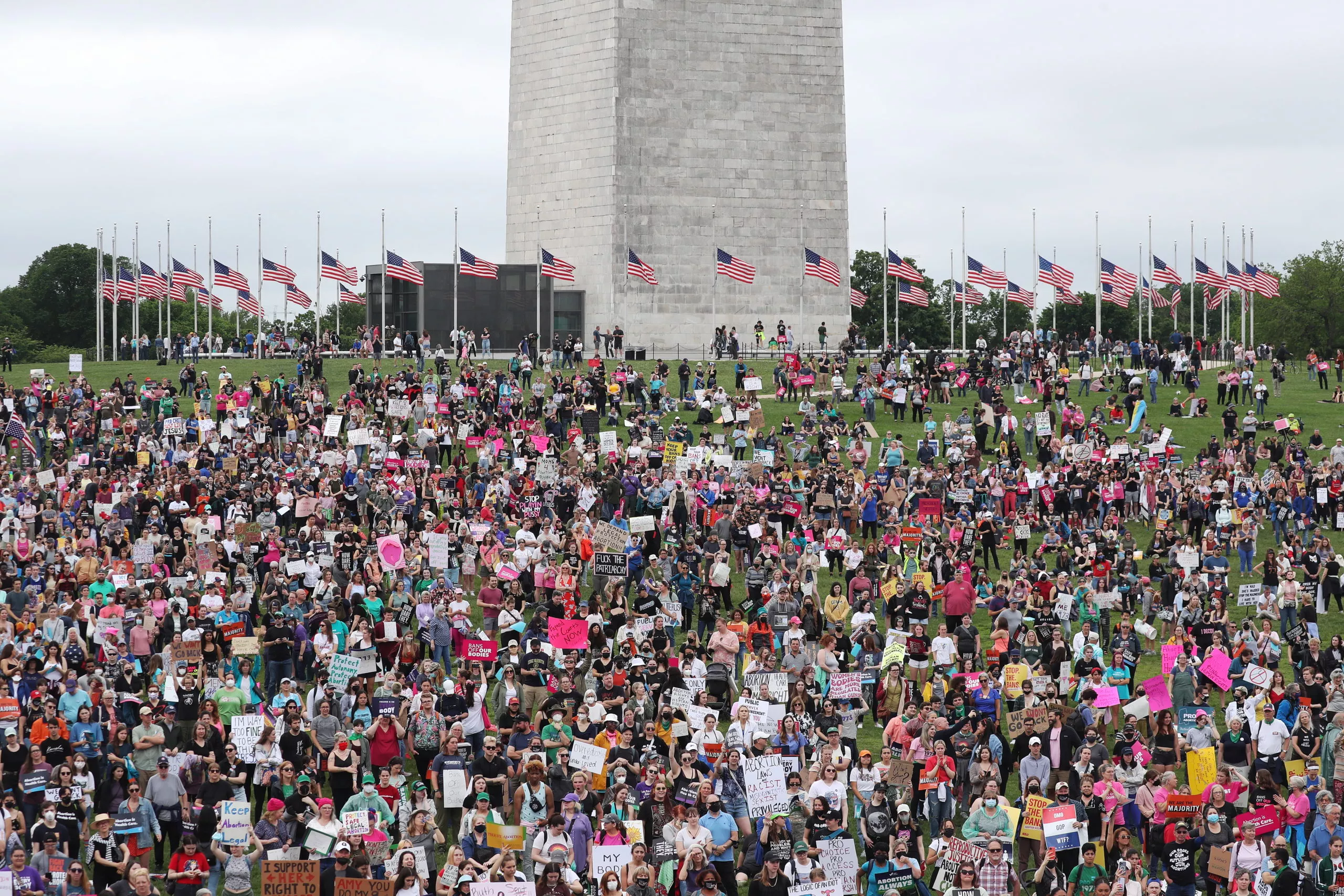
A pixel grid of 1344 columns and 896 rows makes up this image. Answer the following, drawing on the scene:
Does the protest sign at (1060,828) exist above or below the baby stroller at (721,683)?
below

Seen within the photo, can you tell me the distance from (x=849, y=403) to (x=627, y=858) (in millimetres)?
35881

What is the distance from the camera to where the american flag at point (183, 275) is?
62531mm

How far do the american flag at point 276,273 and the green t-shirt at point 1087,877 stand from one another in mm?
48535

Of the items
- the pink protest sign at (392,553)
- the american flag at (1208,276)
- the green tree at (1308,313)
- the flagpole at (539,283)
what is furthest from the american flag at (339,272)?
the green tree at (1308,313)

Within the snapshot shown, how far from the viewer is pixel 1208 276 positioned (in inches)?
2413

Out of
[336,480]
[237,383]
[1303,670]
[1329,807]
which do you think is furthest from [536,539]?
[237,383]

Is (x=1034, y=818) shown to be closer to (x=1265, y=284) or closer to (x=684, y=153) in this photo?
(x=1265, y=284)

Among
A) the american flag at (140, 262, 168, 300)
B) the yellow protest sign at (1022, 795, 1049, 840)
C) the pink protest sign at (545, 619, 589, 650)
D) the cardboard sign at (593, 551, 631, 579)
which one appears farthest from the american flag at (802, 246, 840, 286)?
the yellow protest sign at (1022, 795, 1049, 840)

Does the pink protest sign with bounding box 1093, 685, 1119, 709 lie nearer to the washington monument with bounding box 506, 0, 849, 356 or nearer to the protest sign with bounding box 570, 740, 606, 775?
the protest sign with bounding box 570, 740, 606, 775

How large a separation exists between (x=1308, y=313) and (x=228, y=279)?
210ft

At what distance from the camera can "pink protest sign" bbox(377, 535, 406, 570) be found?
2947cm

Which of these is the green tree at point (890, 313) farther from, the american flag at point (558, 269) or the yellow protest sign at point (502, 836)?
the yellow protest sign at point (502, 836)

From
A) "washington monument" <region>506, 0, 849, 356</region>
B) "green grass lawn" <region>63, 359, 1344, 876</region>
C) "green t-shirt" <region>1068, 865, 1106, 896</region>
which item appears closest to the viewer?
"green t-shirt" <region>1068, 865, 1106, 896</region>

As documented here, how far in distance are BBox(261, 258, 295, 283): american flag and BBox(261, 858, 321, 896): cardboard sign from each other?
46.3 metres
